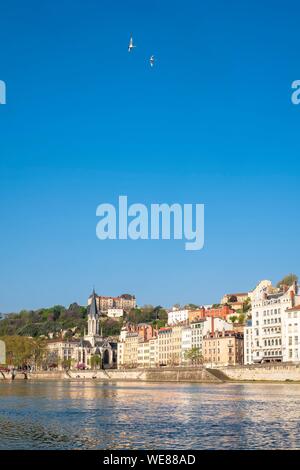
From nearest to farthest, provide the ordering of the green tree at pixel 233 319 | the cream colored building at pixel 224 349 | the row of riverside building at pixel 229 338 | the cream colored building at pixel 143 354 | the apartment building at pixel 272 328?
the apartment building at pixel 272 328
the row of riverside building at pixel 229 338
the cream colored building at pixel 224 349
the green tree at pixel 233 319
the cream colored building at pixel 143 354

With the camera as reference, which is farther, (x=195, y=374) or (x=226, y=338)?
(x=226, y=338)

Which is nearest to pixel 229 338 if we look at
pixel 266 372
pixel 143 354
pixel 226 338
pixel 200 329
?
pixel 226 338

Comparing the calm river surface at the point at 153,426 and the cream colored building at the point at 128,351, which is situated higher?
the cream colored building at the point at 128,351

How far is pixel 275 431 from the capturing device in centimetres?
3238

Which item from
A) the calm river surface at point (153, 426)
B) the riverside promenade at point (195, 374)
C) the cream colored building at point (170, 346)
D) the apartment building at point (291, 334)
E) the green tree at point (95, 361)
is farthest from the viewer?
the green tree at point (95, 361)

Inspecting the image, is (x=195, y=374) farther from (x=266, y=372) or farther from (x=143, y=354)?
(x=143, y=354)

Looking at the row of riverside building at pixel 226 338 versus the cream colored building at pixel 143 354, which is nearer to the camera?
the row of riverside building at pixel 226 338

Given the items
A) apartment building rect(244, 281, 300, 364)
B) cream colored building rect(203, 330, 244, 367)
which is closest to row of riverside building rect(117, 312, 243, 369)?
cream colored building rect(203, 330, 244, 367)

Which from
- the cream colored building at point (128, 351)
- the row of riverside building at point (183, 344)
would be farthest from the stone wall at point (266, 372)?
the cream colored building at point (128, 351)

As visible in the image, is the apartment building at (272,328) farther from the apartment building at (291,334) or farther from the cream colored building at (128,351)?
the cream colored building at (128,351)

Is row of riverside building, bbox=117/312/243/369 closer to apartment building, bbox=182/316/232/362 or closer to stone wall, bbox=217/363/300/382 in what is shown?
apartment building, bbox=182/316/232/362
